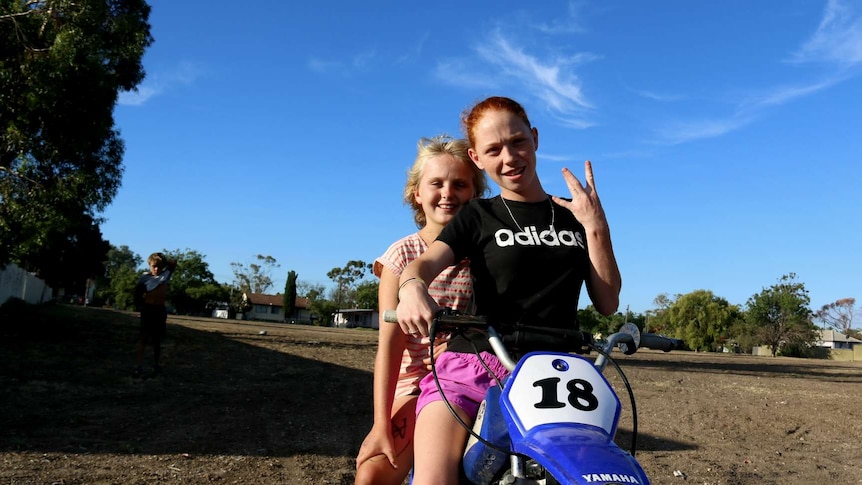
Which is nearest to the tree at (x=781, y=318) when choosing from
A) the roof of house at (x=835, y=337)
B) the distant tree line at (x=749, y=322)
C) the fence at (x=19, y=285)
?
the distant tree line at (x=749, y=322)

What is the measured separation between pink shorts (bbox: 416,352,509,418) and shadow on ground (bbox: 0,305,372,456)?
5.53 meters

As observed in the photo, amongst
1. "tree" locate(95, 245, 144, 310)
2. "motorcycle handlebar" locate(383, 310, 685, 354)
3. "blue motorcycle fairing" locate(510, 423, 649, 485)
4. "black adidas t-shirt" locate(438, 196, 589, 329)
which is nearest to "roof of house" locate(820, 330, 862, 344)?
"tree" locate(95, 245, 144, 310)

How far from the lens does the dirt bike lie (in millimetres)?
1501

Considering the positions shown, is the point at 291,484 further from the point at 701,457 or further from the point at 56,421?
the point at 701,457

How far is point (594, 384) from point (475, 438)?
1.43 ft

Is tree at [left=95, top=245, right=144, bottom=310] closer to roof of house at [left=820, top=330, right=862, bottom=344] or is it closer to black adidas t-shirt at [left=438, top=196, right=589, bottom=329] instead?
black adidas t-shirt at [left=438, top=196, right=589, bottom=329]

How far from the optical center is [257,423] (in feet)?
28.6

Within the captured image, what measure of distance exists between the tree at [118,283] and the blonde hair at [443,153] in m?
80.8

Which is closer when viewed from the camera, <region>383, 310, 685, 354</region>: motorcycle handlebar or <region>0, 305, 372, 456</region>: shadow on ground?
<region>383, 310, 685, 354</region>: motorcycle handlebar

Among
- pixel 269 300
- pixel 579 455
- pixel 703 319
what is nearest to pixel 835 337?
pixel 703 319

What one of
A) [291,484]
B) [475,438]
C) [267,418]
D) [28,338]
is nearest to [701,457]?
[291,484]

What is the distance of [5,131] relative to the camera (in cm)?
1531

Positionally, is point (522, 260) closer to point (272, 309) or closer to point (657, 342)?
point (657, 342)

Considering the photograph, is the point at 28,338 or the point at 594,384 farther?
the point at 28,338
